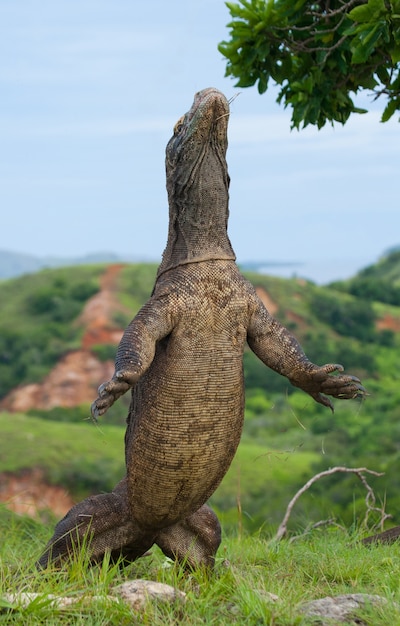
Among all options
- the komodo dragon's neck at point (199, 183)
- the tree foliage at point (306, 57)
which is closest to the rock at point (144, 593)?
the komodo dragon's neck at point (199, 183)

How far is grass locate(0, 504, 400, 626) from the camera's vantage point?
5.03 meters

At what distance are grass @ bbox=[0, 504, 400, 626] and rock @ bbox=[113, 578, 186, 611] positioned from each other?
0.05 metres

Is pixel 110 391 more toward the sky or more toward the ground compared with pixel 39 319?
more toward the sky

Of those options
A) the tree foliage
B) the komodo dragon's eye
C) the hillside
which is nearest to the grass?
the komodo dragon's eye

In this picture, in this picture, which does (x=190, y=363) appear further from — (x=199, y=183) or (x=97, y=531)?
(x=97, y=531)

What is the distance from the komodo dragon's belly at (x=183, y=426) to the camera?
5.67 metres

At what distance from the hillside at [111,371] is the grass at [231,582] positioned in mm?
21371

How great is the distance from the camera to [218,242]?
591 centimetres

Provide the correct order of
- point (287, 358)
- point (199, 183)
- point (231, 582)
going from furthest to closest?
point (287, 358)
point (199, 183)
point (231, 582)

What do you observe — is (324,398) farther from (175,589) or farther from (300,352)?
(175,589)

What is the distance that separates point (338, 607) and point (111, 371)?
39884 mm

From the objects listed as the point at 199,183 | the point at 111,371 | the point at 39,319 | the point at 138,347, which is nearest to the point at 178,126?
the point at 199,183

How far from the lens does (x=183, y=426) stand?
569 centimetres

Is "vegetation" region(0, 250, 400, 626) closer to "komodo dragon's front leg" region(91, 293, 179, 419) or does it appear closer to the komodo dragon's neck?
"komodo dragon's front leg" region(91, 293, 179, 419)
